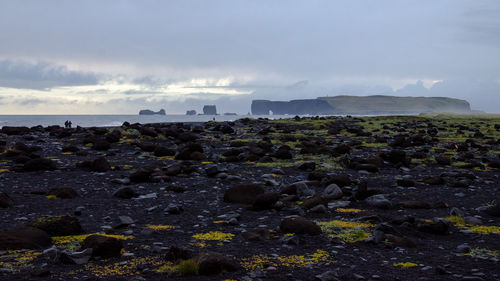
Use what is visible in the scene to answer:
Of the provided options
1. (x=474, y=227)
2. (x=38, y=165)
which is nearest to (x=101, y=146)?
(x=38, y=165)

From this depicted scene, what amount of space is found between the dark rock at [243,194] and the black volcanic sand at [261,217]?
0.09 feet

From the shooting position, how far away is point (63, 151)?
60.5 ft

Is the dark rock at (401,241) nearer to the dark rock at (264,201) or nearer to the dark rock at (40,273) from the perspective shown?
the dark rock at (264,201)

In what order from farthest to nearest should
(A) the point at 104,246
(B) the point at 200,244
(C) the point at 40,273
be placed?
(B) the point at 200,244 → (A) the point at 104,246 → (C) the point at 40,273

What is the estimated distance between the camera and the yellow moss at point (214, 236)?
269 inches

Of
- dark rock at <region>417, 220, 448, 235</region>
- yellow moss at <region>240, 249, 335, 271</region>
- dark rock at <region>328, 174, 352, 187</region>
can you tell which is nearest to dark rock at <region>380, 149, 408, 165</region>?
dark rock at <region>328, 174, 352, 187</region>

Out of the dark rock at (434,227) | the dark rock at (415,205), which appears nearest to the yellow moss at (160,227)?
the dark rock at (434,227)

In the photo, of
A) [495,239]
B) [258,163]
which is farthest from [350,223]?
[258,163]

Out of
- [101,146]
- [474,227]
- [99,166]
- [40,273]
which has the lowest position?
[474,227]

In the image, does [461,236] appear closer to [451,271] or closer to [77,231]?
[451,271]

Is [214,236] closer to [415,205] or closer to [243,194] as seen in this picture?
[243,194]

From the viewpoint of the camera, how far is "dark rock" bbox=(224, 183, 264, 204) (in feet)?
31.8

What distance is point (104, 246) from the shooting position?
222 inches

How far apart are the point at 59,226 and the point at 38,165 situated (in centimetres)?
798
